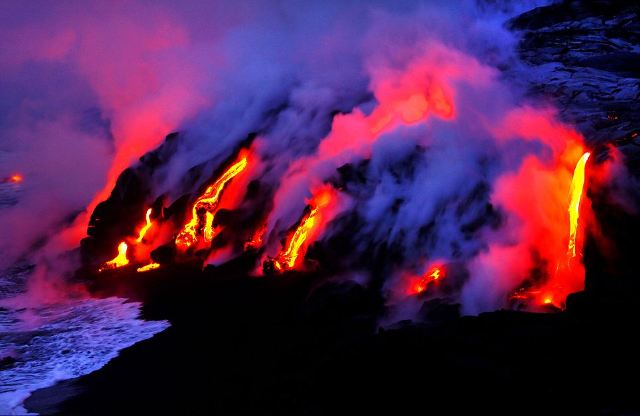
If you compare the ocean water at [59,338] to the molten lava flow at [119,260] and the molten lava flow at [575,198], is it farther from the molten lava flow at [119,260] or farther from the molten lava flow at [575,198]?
→ the molten lava flow at [575,198]

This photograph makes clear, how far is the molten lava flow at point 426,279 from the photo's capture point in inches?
394

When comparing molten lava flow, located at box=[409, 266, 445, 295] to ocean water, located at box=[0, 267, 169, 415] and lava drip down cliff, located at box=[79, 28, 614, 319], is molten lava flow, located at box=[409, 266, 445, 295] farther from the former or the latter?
ocean water, located at box=[0, 267, 169, 415]

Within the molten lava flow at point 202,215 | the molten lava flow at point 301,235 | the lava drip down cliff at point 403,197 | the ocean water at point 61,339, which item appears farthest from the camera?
the molten lava flow at point 202,215

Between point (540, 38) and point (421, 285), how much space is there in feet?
39.9

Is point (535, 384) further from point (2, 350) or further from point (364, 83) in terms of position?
point (364, 83)

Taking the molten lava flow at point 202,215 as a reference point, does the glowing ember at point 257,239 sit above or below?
below

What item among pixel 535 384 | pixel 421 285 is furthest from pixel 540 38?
pixel 535 384

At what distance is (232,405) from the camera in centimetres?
734

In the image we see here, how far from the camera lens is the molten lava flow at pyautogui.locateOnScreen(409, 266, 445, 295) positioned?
394 inches

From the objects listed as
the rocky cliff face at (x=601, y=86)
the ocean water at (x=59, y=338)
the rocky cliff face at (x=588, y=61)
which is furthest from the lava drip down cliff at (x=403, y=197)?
the ocean water at (x=59, y=338)

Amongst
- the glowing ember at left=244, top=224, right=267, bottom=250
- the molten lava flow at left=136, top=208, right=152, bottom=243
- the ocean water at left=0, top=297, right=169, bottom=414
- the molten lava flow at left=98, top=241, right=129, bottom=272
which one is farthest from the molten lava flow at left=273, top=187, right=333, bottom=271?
the molten lava flow at left=98, top=241, right=129, bottom=272

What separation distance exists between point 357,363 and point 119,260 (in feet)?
39.2

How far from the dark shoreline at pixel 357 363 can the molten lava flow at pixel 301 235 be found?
1576 millimetres

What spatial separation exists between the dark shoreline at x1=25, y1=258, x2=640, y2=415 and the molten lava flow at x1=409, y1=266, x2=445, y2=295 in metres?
0.86
